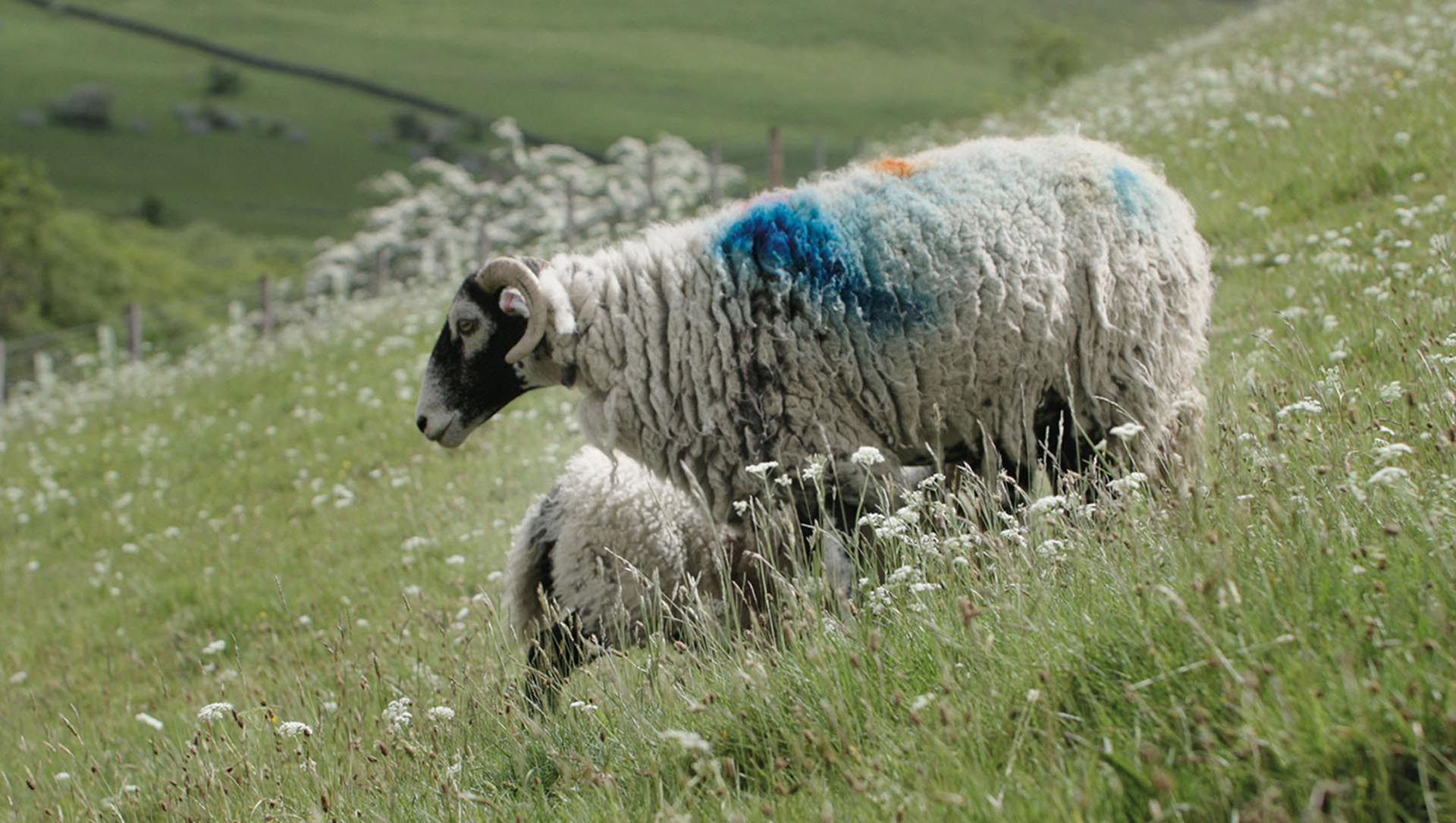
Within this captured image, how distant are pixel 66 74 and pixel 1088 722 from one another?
9481cm

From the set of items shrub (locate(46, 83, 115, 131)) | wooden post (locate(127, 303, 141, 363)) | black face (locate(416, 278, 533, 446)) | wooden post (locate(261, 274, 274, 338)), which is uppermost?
black face (locate(416, 278, 533, 446))

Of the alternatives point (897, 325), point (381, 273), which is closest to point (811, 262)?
point (897, 325)

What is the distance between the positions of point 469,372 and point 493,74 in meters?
85.2

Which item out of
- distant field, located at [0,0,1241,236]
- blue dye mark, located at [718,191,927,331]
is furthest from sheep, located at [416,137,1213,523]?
distant field, located at [0,0,1241,236]

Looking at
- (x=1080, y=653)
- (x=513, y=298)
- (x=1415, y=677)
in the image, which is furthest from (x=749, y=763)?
(x=513, y=298)

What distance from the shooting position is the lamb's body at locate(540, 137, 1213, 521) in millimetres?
5570

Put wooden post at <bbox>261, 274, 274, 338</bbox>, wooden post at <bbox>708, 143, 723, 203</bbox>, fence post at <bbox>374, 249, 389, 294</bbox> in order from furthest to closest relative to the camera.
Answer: fence post at <bbox>374, 249, 389, 294</bbox> < wooden post at <bbox>261, 274, 274, 338</bbox> < wooden post at <bbox>708, 143, 723, 203</bbox>

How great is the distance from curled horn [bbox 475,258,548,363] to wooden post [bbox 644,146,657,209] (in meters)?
15.2

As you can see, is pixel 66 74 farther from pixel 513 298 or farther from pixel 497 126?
pixel 513 298

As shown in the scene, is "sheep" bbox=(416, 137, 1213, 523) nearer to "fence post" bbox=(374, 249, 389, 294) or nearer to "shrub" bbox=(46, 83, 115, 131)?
"fence post" bbox=(374, 249, 389, 294)

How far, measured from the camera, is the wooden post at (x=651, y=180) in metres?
21.1

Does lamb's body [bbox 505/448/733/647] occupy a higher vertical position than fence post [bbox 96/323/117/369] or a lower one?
higher

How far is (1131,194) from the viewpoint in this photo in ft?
18.9

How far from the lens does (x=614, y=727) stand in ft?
12.5
